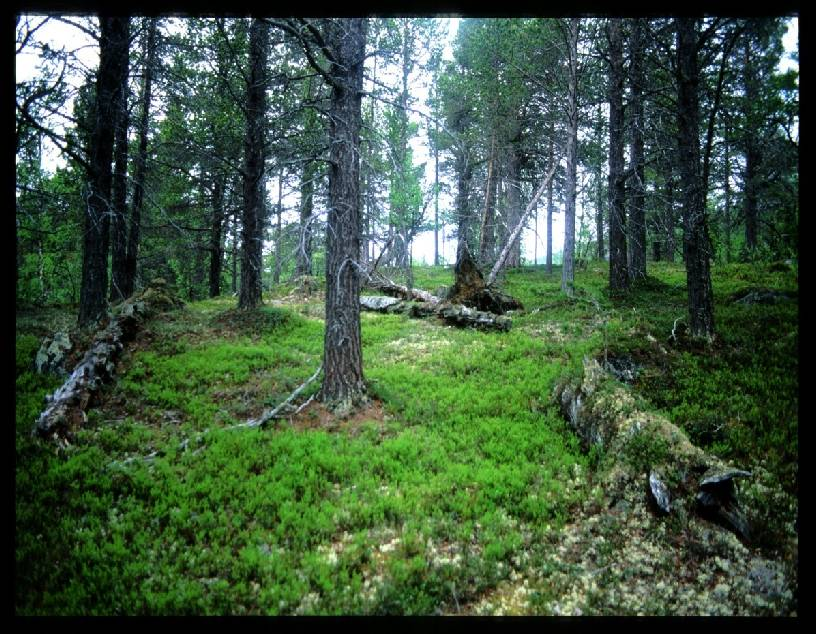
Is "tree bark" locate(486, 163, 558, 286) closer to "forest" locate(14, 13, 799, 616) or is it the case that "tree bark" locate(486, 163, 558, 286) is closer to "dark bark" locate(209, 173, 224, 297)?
"forest" locate(14, 13, 799, 616)

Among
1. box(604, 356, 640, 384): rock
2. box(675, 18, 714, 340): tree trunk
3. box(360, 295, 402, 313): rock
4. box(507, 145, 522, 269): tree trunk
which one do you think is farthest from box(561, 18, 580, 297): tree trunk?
box(507, 145, 522, 269): tree trunk

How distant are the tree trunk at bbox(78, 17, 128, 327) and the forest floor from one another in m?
2.09

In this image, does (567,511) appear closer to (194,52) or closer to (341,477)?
(341,477)

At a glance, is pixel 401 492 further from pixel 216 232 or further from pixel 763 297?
pixel 216 232

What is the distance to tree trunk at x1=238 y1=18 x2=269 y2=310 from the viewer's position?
12391mm

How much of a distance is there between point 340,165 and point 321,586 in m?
6.87

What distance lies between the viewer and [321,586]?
4016mm

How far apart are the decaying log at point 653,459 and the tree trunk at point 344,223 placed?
4.47 meters

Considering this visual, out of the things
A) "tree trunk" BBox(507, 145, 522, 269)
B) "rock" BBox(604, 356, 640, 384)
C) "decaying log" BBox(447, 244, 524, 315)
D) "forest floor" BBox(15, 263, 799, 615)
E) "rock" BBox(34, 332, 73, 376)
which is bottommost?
"forest floor" BBox(15, 263, 799, 615)

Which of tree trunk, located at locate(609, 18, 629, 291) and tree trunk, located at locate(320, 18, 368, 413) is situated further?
tree trunk, located at locate(609, 18, 629, 291)

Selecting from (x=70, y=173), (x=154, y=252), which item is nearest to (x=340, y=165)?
(x=70, y=173)

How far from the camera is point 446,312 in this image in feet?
47.7

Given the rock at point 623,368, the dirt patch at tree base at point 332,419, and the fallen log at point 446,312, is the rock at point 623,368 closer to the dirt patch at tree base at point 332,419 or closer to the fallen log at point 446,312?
the fallen log at point 446,312

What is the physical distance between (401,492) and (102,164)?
12.1m
